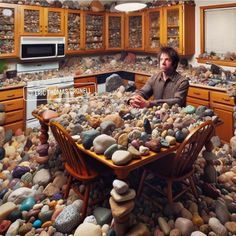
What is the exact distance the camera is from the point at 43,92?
404 cm

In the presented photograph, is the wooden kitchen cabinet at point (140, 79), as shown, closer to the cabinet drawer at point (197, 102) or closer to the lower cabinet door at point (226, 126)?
the cabinet drawer at point (197, 102)

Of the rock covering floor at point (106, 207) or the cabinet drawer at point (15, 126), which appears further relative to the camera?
the cabinet drawer at point (15, 126)

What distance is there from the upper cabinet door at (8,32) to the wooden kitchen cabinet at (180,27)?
8.36ft

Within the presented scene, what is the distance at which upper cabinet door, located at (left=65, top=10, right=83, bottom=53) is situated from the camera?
4652 mm

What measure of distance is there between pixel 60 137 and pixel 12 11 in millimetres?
2861

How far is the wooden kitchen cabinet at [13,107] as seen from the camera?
11.9 ft

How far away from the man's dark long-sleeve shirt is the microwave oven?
7.33 ft

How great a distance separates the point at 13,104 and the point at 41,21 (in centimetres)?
149

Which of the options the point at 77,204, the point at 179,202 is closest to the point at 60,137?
the point at 77,204

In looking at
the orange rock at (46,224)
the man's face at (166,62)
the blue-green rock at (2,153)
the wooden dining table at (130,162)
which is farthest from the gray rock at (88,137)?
the blue-green rock at (2,153)

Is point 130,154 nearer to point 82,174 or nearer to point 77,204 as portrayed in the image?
point 82,174

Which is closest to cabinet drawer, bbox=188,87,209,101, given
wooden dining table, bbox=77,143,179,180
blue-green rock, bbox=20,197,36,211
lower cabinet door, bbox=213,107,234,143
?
lower cabinet door, bbox=213,107,234,143

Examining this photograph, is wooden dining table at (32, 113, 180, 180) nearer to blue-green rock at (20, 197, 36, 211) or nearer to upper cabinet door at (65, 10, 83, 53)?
blue-green rock at (20, 197, 36, 211)

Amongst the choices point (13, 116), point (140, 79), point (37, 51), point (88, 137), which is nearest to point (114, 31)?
point (140, 79)
